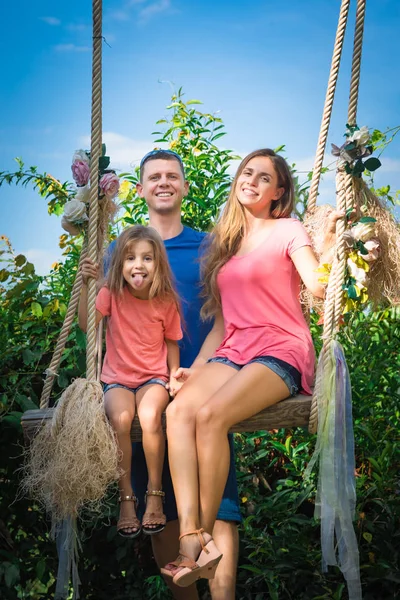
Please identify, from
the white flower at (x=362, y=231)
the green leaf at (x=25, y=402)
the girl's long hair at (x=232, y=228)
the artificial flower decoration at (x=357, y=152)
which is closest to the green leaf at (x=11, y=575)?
the green leaf at (x=25, y=402)

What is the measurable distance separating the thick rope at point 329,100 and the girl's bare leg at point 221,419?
791 millimetres

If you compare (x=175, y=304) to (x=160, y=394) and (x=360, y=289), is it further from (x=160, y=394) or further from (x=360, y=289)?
(x=360, y=289)

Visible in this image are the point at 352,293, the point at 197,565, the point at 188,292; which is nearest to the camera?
the point at 197,565

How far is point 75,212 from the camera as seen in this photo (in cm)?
294

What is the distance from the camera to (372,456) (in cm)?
360

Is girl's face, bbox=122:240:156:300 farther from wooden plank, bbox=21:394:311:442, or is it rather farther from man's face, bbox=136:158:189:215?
wooden plank, bbox=21:394:311:442

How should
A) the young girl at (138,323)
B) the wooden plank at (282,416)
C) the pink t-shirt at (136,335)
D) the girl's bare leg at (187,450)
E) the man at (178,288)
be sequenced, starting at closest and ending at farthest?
the girl's bare leg at (187,450)
the wooden plank at (282,416)
the young girl at (138,323)
the pink t-shirt at (136,335)
the man at (178,288)

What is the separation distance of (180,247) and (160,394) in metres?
0.76

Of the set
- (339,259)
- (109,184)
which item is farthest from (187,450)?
(109,184)

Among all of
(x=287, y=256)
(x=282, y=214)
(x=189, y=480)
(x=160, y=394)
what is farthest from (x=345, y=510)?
(x=282, y=214)

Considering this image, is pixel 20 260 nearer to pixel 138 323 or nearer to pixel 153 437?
pixel 138 323

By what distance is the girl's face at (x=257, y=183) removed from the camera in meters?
2.99

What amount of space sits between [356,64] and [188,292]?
3.53ft

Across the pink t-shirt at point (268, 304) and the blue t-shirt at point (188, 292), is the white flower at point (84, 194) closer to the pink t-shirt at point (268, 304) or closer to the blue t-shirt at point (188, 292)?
the blue t-shirt at point (188, 292)
